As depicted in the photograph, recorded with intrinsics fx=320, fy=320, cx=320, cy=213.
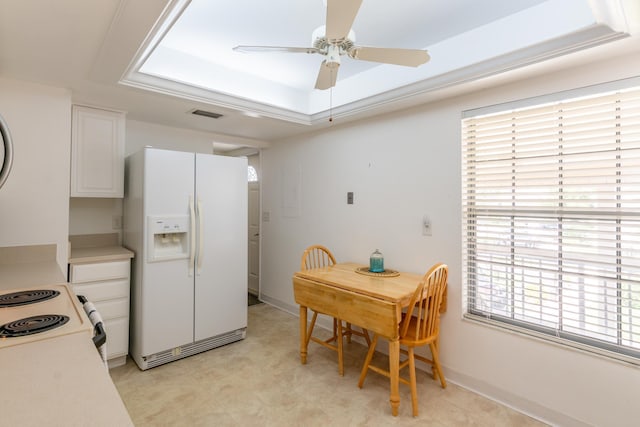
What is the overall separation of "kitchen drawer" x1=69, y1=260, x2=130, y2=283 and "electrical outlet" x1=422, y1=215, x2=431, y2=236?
244cm

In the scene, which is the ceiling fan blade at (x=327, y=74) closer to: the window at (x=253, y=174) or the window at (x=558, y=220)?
the window at (x=558, y=220)

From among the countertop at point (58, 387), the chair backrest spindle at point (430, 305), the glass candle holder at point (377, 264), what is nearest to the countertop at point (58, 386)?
the countertop at point (58, 387)

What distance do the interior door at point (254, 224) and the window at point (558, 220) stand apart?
115 inches

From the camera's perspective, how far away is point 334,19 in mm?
1338

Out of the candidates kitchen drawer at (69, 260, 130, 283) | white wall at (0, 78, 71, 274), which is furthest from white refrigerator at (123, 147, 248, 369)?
white wall at (0, 78, 71, 274)

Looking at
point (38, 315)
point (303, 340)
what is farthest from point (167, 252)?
point (38, 315)

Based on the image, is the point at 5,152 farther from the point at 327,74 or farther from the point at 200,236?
the point at 200,236

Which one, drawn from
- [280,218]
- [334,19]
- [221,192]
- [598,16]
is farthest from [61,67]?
[598,16]

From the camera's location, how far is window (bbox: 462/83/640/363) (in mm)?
1784

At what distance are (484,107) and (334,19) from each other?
57.1 inches

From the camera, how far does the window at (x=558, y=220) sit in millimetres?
1784

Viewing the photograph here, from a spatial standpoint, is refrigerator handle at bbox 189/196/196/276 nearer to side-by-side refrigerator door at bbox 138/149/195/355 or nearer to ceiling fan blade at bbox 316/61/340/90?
side-by-side refrigerator door at bbox 138/149/195/355

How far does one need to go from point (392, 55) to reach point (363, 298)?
4.90ft

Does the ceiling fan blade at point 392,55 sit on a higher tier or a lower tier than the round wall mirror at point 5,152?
higher
